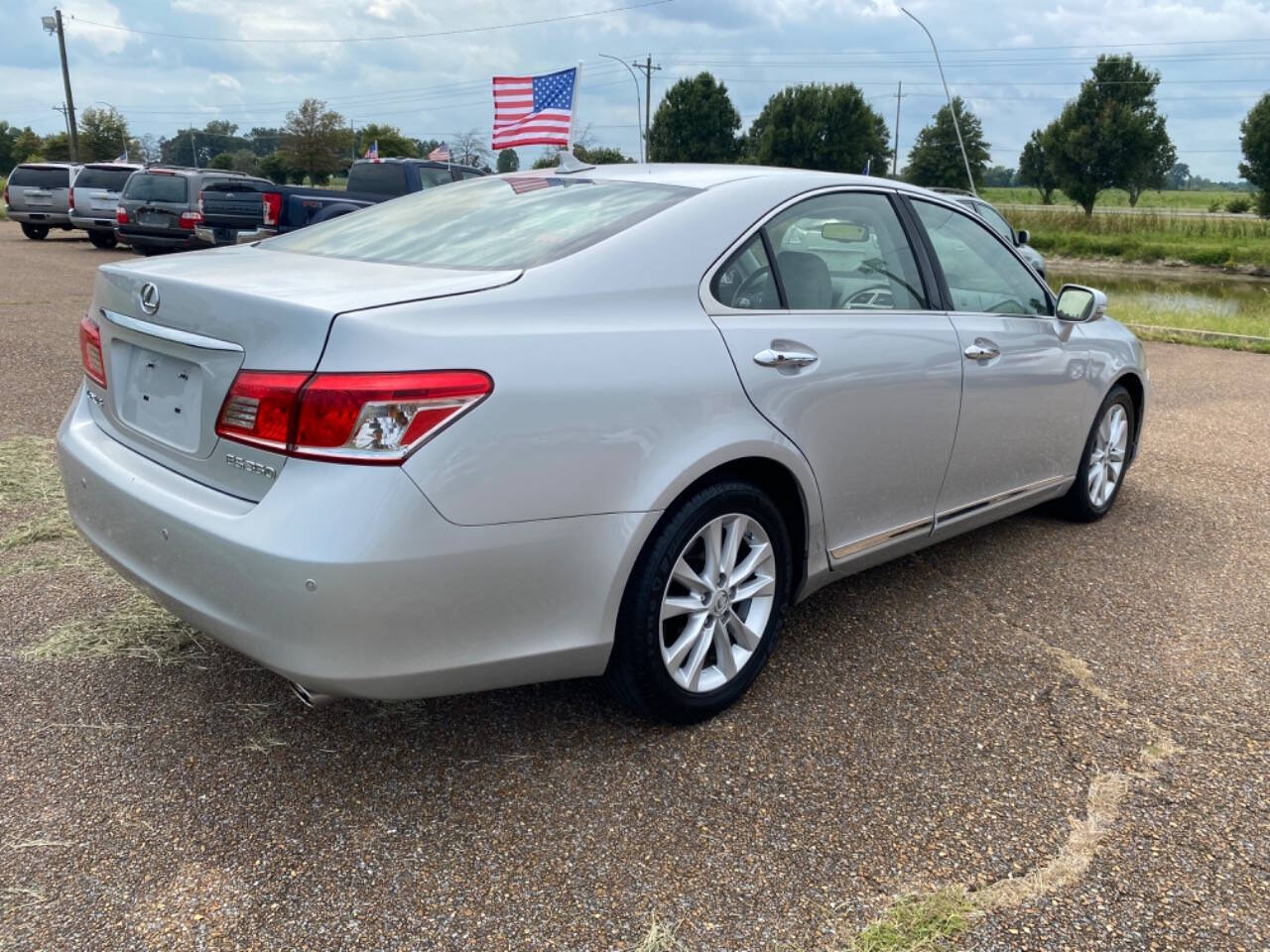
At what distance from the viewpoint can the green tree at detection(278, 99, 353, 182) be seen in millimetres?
66438

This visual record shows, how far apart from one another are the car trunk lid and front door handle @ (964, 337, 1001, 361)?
188cm

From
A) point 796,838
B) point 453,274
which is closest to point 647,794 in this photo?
point 796,838

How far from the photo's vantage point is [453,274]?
8.89ft

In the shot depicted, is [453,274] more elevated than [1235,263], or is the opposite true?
[453,274]

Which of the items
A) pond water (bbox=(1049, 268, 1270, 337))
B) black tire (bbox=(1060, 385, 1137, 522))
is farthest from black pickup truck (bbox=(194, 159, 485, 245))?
black tire (bbox=(1060, 385, 1137, 522))

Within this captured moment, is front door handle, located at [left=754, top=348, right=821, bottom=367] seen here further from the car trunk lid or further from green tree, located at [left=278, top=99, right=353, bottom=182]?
green tree, located at [left=278, top=99, right=353, bottom=182]

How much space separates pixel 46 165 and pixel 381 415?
26.2 metres

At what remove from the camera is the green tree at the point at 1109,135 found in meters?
56.8

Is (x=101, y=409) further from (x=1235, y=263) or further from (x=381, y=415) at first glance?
(x=1235, y=263)

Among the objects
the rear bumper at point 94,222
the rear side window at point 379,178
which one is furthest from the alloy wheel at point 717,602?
the rear bumper at point 94,222

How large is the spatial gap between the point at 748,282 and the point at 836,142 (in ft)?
255

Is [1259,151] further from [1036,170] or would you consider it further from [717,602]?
[717,602]

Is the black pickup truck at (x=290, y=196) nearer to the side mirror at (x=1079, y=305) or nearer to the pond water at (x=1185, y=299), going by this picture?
the pond water at (x=1185, y=299)

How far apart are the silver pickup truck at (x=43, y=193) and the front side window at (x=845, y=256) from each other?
24918mm
